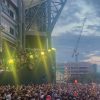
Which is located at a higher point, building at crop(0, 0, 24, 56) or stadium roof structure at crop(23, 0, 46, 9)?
stadium roof structure at crop(23, 0, 46, 9)

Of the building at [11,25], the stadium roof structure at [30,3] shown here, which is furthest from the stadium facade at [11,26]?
the stadium roof structure at [30,3]

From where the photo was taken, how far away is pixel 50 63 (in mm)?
79375

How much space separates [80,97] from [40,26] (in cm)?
5511

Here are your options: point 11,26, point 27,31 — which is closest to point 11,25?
point 11,26

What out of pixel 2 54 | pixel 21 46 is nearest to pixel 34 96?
pixel 2 54

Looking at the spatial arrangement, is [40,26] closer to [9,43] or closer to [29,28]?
[29,28]

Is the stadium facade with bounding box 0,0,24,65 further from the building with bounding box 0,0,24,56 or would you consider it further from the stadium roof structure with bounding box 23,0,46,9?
the stadium roof structure with bounding box 23,0,46,9

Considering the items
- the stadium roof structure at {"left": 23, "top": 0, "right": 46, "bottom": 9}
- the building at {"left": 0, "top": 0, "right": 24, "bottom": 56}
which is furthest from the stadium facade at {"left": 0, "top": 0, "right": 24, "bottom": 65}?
the stadium roof structure at {"left": 23, "top": 0, "right": 46, "bottom": 9}

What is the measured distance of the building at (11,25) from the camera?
213ft

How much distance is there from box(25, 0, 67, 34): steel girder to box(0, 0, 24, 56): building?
8929 millimetres

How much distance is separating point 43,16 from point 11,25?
70.6ft

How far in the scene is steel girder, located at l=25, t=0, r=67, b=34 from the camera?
90.2 metres

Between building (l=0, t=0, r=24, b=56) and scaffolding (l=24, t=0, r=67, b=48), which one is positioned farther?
scaffolding (l=24, t=0, r=67, b=48)

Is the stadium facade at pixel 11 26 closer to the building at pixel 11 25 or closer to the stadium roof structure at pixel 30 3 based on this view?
the building at pixel 11 25
